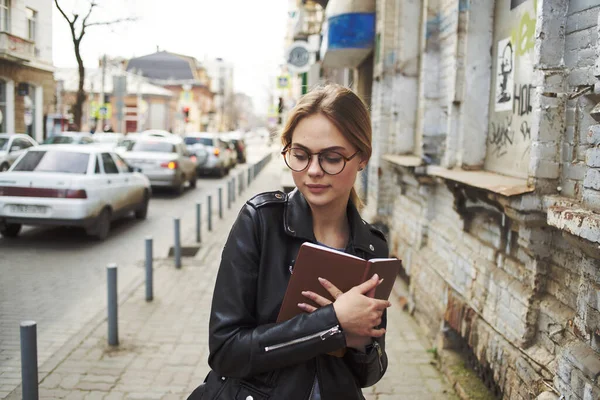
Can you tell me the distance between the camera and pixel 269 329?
1873mm

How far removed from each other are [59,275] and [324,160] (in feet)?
23.2

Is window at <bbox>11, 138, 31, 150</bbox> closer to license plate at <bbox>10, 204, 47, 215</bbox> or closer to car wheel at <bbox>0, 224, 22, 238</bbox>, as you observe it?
car wheel at <bbox>0, 224, 22, 238</bbox>

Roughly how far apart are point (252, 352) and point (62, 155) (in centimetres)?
959

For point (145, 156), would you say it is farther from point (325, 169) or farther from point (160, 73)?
point (160, 73)

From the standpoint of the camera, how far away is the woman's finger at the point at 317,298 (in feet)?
6.19

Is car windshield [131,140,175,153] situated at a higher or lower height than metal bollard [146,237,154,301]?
higher

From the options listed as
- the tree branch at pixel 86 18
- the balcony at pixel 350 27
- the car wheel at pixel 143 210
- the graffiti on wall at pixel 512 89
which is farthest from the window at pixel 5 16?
the car wheel at pixel 143 210

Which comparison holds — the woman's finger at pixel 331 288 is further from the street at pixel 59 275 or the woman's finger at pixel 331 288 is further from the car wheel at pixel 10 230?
the car wheel at pixel 10 230

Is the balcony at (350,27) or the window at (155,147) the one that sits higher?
the balcony at (350,27)

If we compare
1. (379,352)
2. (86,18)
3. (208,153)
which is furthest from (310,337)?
(208,153)

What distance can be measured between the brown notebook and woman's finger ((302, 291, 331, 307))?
0.07 feet

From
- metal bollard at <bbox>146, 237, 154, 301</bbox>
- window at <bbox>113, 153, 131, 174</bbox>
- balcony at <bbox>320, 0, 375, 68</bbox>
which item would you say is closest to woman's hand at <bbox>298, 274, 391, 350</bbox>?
metal bollard at <bbox>146, 237, 154, 301</bbox>

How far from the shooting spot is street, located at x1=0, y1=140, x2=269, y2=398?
557 cm

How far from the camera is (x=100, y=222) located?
10.6 metres
